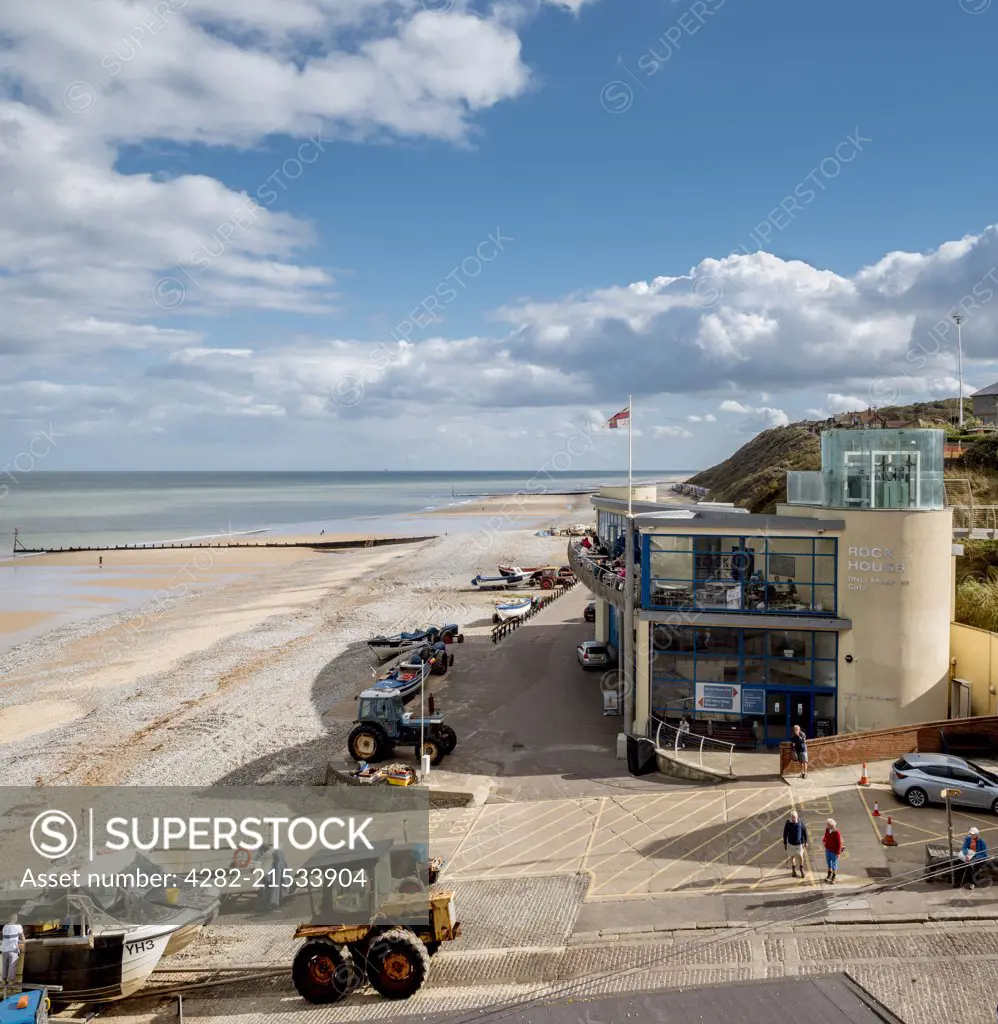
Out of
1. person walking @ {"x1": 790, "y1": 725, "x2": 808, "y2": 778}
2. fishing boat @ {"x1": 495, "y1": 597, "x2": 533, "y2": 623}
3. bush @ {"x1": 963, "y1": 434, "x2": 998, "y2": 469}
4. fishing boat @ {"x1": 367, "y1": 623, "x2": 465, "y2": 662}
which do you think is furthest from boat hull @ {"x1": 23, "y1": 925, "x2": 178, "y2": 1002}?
bush @ {"x1": 963, "y1": 434, "x2": 998, "y2": 469}

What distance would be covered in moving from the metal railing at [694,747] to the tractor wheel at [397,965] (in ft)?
34.2

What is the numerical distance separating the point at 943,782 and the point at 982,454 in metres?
34.8

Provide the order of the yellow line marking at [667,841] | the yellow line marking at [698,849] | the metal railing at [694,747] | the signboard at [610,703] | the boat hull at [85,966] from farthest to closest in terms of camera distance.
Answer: the signboard at [610,703] → the metal railing at [694,747] → the yellow line marking at [667,841] → the yellow line marking at [698,849] → the boat hull at [85,966]

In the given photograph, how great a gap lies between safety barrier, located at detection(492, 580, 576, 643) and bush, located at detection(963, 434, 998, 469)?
23.9 meters

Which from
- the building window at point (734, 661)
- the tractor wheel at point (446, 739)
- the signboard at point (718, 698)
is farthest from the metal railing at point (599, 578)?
the tractor wheel at point (446, 739)

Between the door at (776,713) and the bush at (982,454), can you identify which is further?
the bush at (982,454)

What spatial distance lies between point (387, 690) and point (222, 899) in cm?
967

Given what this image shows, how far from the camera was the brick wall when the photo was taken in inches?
813

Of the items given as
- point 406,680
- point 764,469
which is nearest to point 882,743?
point 406,680

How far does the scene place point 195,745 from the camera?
2689cm

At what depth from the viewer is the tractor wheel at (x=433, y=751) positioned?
75.4 ft

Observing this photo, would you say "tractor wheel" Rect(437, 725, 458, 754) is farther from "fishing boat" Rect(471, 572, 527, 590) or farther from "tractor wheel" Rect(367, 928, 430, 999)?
"fishing boat" Rect(471, 572, 527, 590)

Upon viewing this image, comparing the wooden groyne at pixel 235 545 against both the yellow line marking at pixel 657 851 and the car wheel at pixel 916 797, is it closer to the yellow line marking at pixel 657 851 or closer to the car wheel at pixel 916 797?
the yellow line marking at pixel 657 851

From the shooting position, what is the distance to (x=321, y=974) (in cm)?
A: 1280
